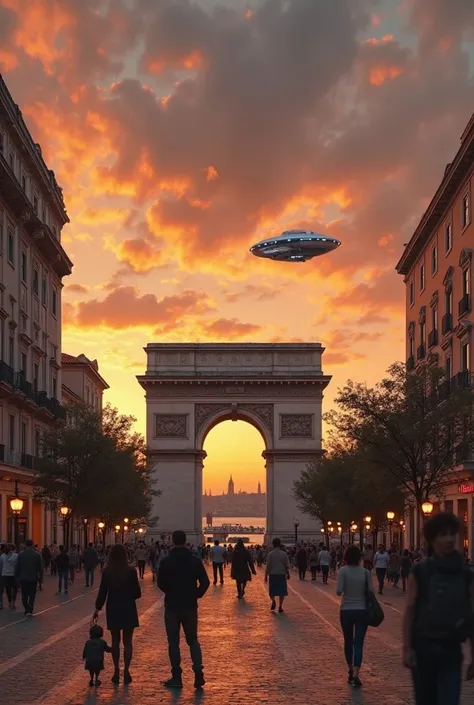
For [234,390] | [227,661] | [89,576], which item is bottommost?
[89,576]

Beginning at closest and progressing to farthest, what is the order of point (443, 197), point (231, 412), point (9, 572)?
point (9, 572)
point (443, 197)
point (231, 412)

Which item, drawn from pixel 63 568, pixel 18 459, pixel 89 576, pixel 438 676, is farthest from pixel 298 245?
pixel 438 676

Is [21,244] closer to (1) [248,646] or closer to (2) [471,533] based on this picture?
(2) [471,533]

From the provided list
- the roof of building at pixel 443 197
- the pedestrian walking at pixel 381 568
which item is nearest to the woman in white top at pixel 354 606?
the pedestrian walking at pixel 381 568

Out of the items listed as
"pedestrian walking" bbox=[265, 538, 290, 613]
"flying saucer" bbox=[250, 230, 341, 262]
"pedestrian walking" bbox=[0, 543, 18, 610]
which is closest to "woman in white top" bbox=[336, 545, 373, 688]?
"pedestrian walking" bbox=[265, 538, 290, 613]

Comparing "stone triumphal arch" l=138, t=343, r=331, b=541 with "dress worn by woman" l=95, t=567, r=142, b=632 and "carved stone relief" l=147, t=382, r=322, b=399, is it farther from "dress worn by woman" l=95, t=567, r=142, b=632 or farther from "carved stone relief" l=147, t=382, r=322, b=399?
"dress worn by woman" l=95, t=567, r=142, b=632

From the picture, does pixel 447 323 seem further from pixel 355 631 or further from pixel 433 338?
pixel 355 631
